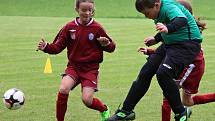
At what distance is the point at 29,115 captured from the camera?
850 centimetres

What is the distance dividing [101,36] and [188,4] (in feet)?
4.28

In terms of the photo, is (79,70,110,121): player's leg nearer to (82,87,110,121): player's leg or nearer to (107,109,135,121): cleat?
(82,87,110,121): player's leg

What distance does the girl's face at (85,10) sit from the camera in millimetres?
7689

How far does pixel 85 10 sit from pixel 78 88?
3.59 meters

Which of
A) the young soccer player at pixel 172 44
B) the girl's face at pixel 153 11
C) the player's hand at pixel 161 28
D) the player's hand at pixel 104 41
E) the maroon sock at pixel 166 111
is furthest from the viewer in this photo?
the player's hand at pixel 104 41

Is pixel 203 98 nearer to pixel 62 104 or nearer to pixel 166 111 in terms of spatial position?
pixel 166 111

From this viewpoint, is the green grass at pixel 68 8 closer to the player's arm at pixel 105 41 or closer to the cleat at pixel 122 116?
the player's arm at pixel 105 41

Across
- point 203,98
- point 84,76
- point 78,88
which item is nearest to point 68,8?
point 78,88

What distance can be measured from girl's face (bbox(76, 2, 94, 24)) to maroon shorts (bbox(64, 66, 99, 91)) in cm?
73

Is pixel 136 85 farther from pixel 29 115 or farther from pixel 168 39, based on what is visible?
pixel 29 115

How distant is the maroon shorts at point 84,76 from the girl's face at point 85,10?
73cm

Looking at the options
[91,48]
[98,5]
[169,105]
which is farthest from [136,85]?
[98,5]

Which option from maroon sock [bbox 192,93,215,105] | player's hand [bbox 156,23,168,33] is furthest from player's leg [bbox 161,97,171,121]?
player's hand [bbox 156,23,168,33]

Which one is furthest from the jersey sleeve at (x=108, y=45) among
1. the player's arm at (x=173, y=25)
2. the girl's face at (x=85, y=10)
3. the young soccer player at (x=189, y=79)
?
the player's arm at (x=173, y=25)
